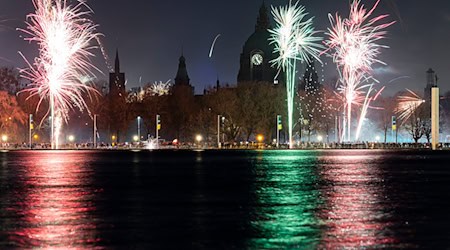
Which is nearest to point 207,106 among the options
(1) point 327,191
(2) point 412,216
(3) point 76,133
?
(3) point 76,133

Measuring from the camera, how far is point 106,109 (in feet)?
425

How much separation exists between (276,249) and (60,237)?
542 cm

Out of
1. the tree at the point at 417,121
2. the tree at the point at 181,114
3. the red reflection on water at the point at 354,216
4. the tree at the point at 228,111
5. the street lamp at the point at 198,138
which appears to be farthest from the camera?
the tree at the point at 417,121

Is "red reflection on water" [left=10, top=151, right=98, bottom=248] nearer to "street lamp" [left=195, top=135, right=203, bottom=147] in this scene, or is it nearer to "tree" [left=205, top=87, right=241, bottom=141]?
"tree" [left=205, top=87, right=241, bottom=141]

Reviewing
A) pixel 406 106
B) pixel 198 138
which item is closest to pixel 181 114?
pixel 198 138

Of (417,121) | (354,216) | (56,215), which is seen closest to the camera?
(354,216)

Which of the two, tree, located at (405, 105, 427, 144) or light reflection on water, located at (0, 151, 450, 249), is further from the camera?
tree, located at (405, 105, 427, 144)

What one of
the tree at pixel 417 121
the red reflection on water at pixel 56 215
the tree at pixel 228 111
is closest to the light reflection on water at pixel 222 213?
the red reflection on water at pixel 56 215

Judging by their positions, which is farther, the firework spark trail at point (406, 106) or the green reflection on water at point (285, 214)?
the firework spark trail at point (406, 106)

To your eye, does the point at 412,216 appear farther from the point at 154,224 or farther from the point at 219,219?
the point at 154,224

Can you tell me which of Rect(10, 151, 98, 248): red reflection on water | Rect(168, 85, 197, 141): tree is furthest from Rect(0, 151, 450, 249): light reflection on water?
Rect(168, 85, 197, 141): tree

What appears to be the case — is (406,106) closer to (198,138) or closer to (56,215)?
(198,138)

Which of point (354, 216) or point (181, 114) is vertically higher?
point (181, 114)

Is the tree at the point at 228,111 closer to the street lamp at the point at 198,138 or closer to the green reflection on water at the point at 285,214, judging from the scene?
the street lamp at the point at 198,138
